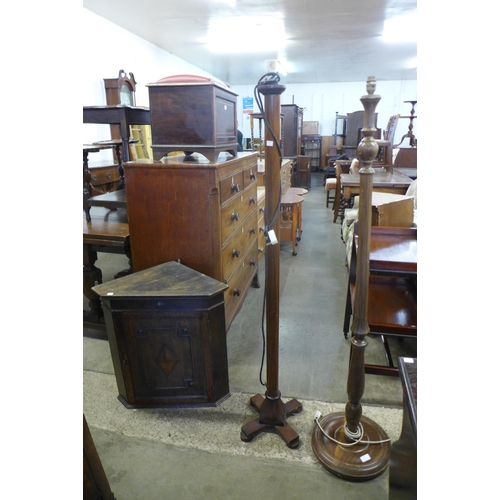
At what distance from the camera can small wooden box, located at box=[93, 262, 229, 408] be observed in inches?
69.6

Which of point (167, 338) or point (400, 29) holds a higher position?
point (400, 29)

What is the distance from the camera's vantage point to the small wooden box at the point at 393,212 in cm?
252

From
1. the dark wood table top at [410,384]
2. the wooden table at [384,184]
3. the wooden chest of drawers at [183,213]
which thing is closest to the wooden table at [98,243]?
the wooden chest of drawers at [183,213]

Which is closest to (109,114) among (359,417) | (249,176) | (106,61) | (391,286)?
(249,176)

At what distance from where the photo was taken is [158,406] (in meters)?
1.92

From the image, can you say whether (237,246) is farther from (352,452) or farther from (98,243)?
(352,452)

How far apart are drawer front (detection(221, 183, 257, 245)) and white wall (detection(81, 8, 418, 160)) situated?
3.56 feet

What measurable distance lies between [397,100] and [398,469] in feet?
44.4

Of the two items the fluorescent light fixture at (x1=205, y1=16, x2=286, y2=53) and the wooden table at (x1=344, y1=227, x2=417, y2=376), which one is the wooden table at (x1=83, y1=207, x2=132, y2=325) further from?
the fluorescent light fixture at (x1=205, y1=16, x2=286, y2=53)

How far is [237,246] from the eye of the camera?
2.53 m

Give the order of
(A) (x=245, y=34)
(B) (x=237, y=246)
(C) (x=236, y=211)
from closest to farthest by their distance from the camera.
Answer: (C) (x=236, y=211), (B) (x=237, y=246), (A) (x=245, y=34)

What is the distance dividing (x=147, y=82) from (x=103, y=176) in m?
2.27

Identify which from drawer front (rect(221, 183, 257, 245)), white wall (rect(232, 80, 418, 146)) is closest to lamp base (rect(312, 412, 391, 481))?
drawer front (rect(221, 183, 257, 245))

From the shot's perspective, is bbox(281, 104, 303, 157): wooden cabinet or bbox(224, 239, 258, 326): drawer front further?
bbox(281, 104, 303, 157): wooden cabinet
